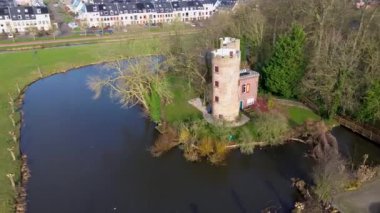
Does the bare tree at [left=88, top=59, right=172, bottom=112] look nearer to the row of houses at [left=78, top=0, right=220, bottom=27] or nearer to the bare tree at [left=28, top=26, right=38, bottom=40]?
the bare tree at [left=28, top=26, right=38, bottom=40]

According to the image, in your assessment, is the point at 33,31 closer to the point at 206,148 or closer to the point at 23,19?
the point at 23,19

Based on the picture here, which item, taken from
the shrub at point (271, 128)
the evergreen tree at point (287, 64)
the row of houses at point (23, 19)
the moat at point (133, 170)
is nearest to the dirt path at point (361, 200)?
the moat at point (133, 170)

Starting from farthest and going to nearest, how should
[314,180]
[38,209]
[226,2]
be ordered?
1. [226,2]
2. [314,180]
3. [38,209]

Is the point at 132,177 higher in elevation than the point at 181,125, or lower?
lower

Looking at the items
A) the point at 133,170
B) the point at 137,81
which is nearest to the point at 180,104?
the point at 137,81

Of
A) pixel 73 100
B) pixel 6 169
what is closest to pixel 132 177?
pixel 6 169

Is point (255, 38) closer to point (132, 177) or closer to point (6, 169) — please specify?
point (132, 177)
